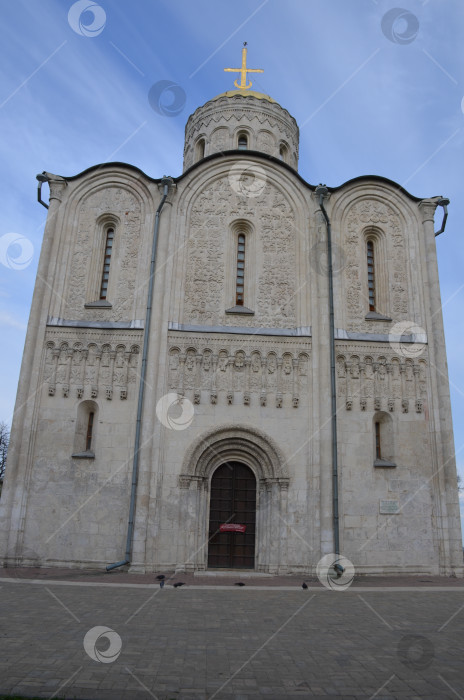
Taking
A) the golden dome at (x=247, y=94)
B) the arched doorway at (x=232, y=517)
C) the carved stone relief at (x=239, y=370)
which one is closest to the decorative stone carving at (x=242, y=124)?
the golden dome at (x=247, y=94)

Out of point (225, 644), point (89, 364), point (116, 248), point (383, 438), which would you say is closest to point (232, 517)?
point (383, 438)

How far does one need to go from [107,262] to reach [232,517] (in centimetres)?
875

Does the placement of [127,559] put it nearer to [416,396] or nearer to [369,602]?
[369,602]

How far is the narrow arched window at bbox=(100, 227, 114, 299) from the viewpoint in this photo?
16562 mm

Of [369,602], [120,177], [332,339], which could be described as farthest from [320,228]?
[369,602]

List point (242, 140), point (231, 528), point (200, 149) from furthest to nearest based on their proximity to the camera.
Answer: point (200, 149) < point (242, 140) < point (231, 528)

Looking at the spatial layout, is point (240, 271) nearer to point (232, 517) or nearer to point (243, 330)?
point (243, 330)

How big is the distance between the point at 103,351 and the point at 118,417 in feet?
6.64

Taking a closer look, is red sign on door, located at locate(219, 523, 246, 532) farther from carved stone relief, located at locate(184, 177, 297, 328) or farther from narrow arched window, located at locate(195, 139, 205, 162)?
narrow arched window, located at locate(195, 139, 205, 162)

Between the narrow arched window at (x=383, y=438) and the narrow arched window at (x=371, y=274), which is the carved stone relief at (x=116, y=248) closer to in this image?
the narrow arched window at (x=371, y=274)

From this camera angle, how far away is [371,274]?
56.5ft

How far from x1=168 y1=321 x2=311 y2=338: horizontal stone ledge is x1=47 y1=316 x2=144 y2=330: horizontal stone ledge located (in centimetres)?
100

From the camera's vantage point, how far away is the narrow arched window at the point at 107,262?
1656 centimetres

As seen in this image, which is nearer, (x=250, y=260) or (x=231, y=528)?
(x=231, y=528)
